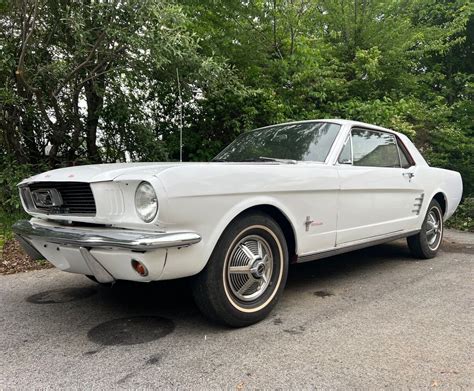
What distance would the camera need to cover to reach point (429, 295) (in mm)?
3799

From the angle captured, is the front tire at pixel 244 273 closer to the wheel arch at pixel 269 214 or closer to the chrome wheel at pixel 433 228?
the wheel arch at pixel 269 214

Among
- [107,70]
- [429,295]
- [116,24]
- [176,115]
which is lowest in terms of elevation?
[429,295]

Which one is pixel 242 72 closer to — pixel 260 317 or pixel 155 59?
pixel 155 59

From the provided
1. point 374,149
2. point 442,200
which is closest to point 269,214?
point 374,149

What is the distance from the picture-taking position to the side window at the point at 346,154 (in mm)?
3900

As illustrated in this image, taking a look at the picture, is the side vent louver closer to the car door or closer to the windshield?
the car door

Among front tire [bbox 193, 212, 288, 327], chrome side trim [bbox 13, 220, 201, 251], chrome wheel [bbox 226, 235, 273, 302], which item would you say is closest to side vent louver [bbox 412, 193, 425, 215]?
front tire [bbox 193, 212, 288, 327]

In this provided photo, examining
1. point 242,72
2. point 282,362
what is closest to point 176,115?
point 242,72

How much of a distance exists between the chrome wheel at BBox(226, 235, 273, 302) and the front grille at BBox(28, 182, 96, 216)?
1.00 meters

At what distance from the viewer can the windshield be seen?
393 cm

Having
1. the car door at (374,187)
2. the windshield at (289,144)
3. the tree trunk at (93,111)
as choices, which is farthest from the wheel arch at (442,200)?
the tree trunk at (93,111)

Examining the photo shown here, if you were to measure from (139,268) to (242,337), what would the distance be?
33.6 inches

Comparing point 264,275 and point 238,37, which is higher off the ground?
point 238,37

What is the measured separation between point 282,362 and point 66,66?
497 cm
